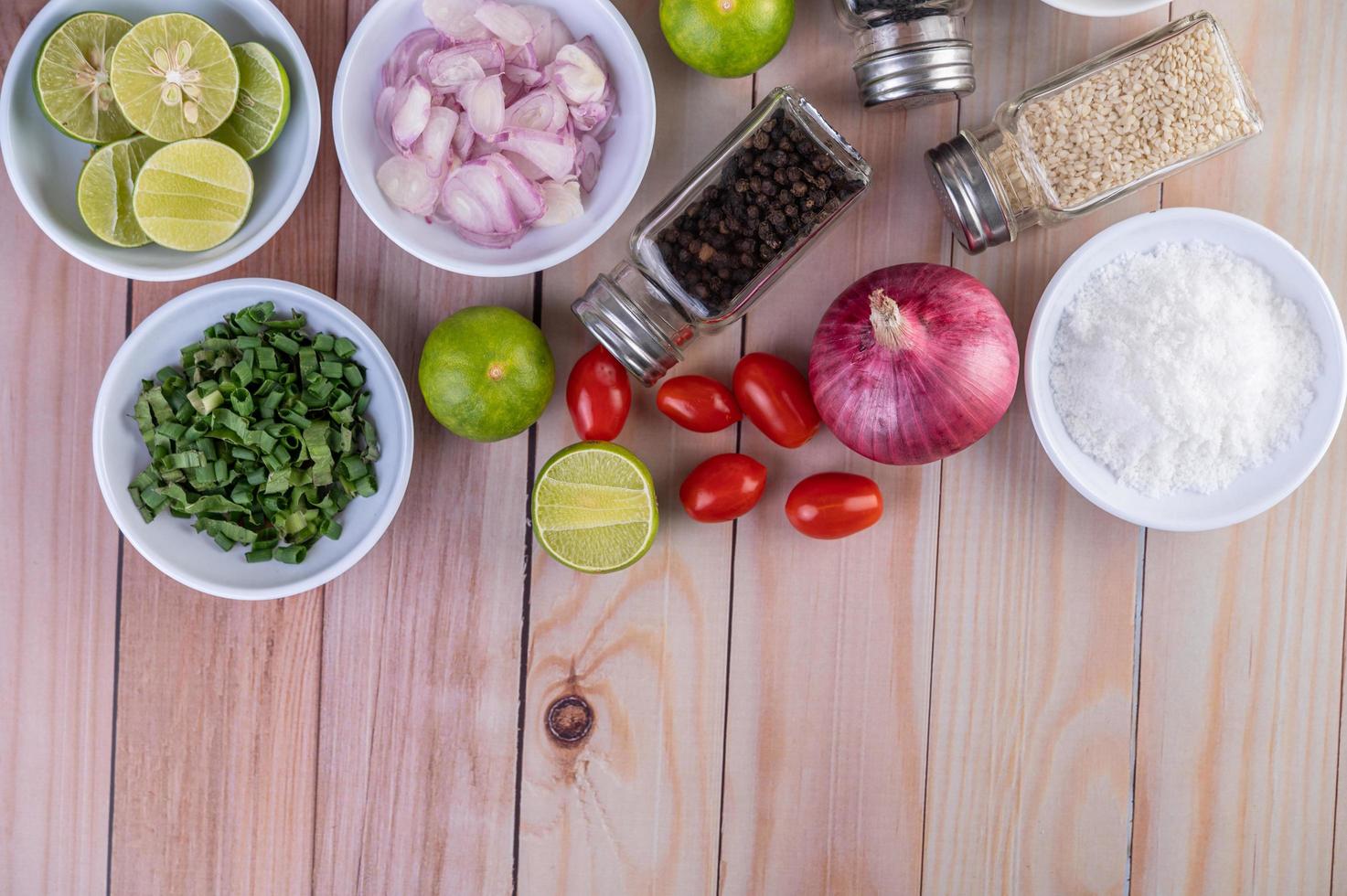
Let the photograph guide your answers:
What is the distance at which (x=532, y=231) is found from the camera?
3.18ft

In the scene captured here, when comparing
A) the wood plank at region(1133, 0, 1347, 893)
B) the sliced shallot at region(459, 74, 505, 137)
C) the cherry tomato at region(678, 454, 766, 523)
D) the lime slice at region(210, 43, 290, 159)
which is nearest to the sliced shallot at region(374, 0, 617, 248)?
the sliced shallot at region(459, 74, 505, 137)

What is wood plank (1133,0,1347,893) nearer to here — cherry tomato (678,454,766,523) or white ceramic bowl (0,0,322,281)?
cherry tomato (678,454,766,523)

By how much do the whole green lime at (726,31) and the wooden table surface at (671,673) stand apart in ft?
0.77

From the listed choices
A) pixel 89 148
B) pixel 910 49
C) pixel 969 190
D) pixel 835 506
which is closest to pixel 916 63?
pixel 910 49

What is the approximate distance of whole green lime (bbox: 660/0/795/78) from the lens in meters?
0.88

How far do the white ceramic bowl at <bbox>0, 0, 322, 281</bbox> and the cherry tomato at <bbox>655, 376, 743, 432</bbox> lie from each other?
456 mm

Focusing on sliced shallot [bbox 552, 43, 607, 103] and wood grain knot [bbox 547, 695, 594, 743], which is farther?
wood grain knot [bbox 547, 695, 594, 743]

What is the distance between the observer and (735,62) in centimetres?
91

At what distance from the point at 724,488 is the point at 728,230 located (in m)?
0.28

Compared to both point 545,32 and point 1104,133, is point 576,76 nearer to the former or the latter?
point 545,32

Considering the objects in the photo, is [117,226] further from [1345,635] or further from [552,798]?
[1345,635]

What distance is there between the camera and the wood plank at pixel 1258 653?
41.1 inches

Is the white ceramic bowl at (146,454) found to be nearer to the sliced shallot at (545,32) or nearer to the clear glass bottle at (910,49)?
the sliced shallot at (545,32)

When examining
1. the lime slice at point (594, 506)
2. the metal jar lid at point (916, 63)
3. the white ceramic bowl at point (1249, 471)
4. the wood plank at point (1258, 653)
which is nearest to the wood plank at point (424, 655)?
the lime slice at point (594, 506)
